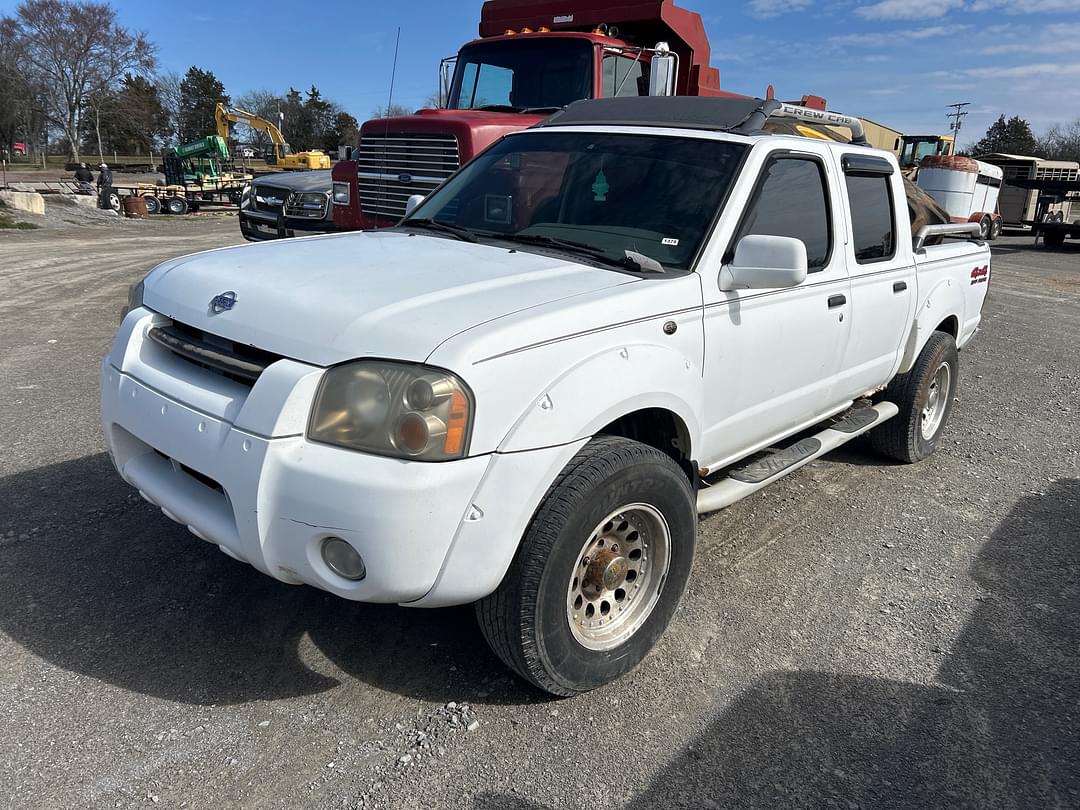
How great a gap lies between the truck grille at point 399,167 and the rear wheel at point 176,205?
72.2 ft

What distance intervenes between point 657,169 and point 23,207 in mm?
22627

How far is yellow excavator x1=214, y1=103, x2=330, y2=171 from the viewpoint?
3206cm

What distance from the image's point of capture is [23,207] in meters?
20.9

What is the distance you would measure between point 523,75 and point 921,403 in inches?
225

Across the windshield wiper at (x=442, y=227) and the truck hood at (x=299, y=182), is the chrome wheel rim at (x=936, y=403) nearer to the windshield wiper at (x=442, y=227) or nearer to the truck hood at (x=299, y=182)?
the windshield wiper at (x=442, y=227)

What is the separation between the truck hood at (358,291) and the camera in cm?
246

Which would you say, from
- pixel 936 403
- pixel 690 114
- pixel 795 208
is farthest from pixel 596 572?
pixel 936 403

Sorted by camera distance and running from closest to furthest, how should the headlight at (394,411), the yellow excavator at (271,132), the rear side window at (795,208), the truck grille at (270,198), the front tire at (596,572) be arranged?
the headlight at (394,411) → the front tire at (596,572) → the rear side window at (795,208) → the truck grille at (270,198) → the yellow excavator at (271,132)

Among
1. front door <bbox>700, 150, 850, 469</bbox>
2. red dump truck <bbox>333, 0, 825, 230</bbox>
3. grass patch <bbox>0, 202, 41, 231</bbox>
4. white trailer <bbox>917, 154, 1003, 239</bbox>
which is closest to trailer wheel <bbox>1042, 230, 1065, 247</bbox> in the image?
white trailer <bbox>917, 154, 1003, 239</bbox>

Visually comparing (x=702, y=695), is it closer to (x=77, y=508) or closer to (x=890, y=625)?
(x=890, y=625)

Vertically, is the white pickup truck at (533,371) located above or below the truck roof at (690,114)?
below

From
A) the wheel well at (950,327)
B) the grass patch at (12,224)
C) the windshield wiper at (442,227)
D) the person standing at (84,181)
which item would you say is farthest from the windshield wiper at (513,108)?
the person standing at (84,181)

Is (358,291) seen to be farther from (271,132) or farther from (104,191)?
(271,132)

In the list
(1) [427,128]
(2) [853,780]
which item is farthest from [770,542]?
(1) [427,128]
